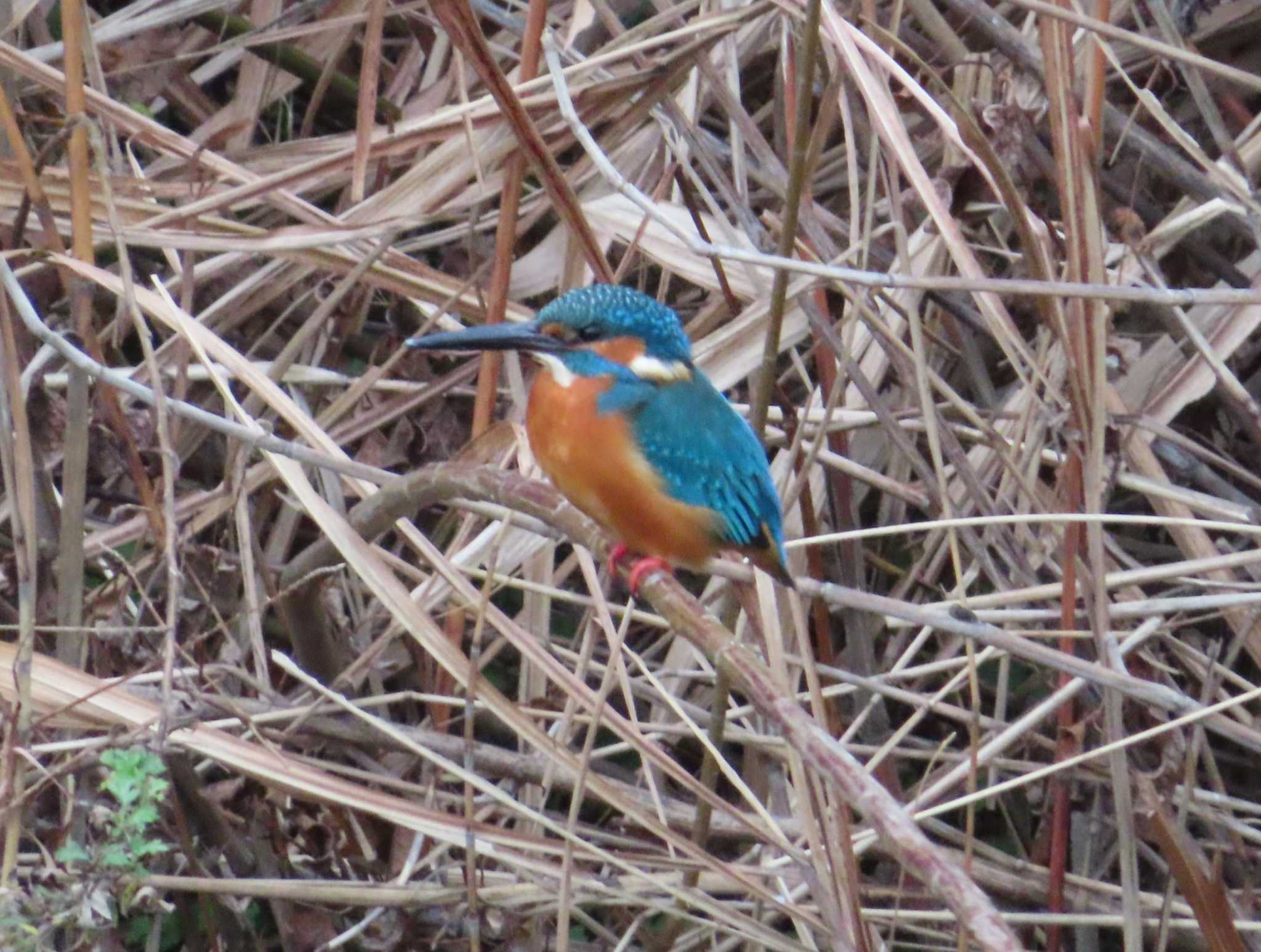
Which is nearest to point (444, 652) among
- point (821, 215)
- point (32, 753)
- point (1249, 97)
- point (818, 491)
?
point (32, 753)

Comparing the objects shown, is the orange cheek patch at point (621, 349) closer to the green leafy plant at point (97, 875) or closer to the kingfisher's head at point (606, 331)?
the kingfisher's head at point (606, 331)

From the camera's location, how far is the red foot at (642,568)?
6.07 feet

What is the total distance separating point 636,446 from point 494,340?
266mm

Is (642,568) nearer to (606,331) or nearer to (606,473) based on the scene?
(606,473)

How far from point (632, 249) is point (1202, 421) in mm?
1121

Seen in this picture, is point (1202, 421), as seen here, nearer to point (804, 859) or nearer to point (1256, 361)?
point (1256, 361)

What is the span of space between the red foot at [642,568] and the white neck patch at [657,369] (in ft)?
0.82

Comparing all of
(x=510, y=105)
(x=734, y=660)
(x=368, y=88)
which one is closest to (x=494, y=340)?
(x=510, y=105)

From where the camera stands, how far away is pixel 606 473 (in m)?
1.97

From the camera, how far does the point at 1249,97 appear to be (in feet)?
8.78

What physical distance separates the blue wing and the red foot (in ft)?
0.30

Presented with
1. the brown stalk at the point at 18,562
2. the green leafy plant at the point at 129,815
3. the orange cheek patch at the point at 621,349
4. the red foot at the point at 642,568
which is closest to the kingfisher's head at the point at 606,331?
the orange cheek patch at the point at 621,349

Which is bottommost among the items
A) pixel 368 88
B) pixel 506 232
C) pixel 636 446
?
pixel 636 446

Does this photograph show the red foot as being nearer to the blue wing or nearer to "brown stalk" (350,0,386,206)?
the blue wing
